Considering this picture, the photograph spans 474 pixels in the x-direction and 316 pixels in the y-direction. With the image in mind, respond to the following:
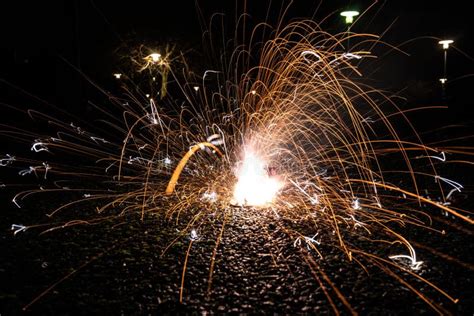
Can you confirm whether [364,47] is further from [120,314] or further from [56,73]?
[120,314]

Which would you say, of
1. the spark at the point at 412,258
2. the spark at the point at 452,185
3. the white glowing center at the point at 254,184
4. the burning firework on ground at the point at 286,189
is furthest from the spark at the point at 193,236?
the spark at the point at 452,185

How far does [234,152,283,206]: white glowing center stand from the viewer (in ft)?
23.4

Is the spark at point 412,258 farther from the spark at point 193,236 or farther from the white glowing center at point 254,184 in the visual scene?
the white glowing center at point 254,184

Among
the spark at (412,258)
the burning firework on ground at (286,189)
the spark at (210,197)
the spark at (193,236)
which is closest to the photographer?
the spark at (412,258)

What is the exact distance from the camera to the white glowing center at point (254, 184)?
7133 millimetres

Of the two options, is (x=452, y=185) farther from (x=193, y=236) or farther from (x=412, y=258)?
(x=193, y=236)

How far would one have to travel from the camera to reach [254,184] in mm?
8047

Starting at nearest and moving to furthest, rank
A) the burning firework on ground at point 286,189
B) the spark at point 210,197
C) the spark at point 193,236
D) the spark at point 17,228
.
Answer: the burning firework on ground at point 286,189, the spark at point 193,236, the spark at point 17,228, the spark at point 210,197

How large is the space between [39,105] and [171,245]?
15.2 meters

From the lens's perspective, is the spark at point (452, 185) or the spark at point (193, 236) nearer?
the spark at point (193, 236)

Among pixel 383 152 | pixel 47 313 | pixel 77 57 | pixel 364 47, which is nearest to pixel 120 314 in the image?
pixel 47 313

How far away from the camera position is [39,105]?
17.9 metres

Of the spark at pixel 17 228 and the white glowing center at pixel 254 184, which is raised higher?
the spark at pixel 17 228

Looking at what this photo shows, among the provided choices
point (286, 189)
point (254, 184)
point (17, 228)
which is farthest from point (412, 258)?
point (17, 228)
